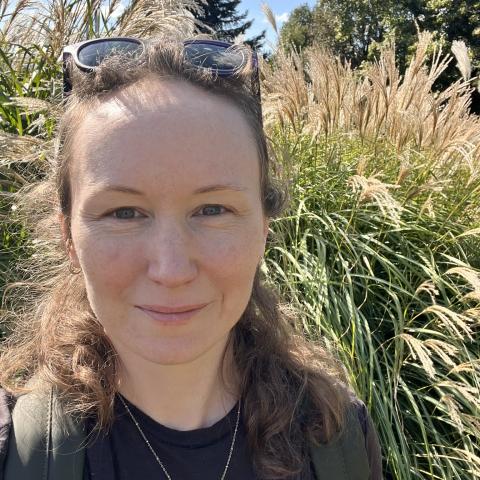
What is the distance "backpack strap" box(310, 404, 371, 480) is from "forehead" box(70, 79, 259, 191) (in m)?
0.62

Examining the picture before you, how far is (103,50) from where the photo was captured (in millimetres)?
1356

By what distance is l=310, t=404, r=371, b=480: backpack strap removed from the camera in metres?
1.25

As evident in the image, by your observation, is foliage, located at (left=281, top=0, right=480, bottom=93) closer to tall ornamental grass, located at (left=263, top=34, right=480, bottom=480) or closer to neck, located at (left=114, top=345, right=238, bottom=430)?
tall ornamental grass, located at (left=263, top=34, right=480, bottom=480)

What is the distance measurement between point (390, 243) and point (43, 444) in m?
2.32

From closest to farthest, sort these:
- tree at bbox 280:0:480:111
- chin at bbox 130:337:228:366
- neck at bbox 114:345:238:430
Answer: chin at bbox 130:337:228:366 < neck at bbox 114:345:238:430 < tree at bbox 280:0:480:111

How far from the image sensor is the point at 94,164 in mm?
1151

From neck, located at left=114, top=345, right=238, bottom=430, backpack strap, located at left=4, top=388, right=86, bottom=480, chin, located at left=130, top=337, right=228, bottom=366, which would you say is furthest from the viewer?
neck, located at left=114, top=345, right=238, bottom=430

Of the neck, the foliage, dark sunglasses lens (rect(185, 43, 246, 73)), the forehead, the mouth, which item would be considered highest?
the foliage

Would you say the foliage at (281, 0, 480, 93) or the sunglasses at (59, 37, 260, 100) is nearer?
the sunglasses at (59, 37, 260, 100)

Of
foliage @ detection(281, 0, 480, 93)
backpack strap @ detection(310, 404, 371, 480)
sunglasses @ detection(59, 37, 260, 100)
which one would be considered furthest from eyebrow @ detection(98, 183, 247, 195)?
foliage @ detection(281, 0, 480, 93)

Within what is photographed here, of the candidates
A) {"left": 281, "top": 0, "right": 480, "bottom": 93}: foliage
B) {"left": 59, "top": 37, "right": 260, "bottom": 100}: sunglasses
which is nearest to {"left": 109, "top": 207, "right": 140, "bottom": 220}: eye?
{"left": 59, "top": 37, "right": 260, "bottom": 100}: sunglasses

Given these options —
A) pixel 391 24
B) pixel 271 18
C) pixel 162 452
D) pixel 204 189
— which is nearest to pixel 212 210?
pixel 204 189

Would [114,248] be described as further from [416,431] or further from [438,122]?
[438,122]

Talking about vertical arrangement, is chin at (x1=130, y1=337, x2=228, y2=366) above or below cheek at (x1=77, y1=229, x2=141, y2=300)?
below
